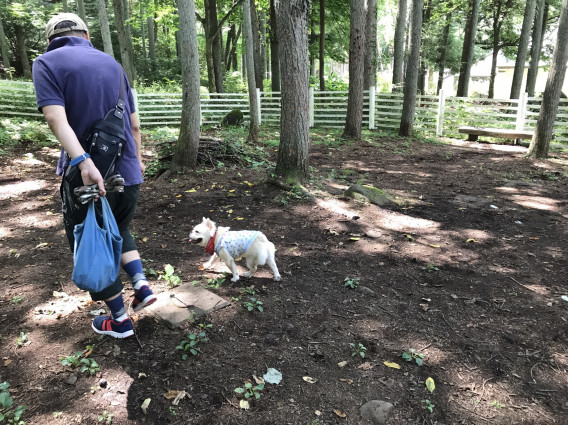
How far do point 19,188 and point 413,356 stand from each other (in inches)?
275

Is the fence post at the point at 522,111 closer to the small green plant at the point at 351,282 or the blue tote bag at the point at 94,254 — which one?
the small green plant at the point at 351,282

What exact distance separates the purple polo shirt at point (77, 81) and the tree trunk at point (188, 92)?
4.68 metres

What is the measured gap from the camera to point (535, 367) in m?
2.68

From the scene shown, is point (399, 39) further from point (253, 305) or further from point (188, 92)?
point (253, 305)

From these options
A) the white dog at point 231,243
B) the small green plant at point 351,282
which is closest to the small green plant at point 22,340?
the white dog at point 231,243

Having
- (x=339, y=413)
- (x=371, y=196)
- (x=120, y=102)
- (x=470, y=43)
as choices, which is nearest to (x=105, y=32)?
(x=371, y=196)

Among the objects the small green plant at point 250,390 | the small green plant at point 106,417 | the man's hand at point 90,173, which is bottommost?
the small green plant at point 250,390

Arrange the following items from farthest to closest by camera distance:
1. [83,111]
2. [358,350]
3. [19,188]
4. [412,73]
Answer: [412,73] → [19,188] → [358,350] → [83,111]

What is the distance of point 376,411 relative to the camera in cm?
227

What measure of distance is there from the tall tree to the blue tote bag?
34.4 ft

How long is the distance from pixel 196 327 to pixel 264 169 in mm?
5173

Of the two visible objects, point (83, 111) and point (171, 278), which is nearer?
point (83, 111)

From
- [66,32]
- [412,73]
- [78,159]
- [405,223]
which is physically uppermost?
[412,73]

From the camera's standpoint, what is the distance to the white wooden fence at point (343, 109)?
1334cm
